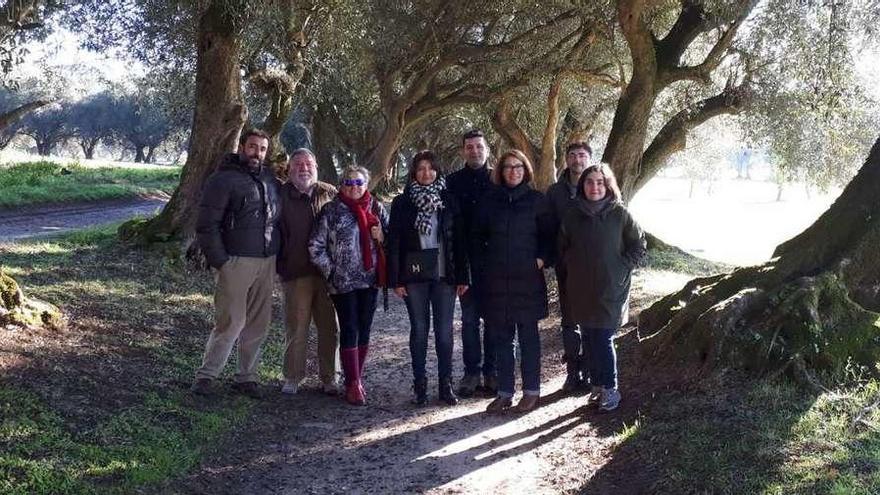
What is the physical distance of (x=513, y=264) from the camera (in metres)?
6.41

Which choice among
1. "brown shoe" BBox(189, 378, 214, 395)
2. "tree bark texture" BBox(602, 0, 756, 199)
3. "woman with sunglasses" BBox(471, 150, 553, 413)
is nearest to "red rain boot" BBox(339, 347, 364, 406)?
"brown shoe" BBox(189, 378, 214, 395)

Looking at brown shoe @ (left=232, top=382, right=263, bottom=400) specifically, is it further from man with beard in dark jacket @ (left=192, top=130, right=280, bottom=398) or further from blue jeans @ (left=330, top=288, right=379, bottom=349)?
blue jeans @ (left=330, top=288, right=379, bottom=349)

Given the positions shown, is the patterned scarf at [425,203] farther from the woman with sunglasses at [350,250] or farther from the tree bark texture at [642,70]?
the tree bark texture at [642,70]

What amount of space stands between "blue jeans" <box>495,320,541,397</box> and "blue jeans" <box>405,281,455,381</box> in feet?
1.75

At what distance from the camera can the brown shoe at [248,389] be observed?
6898 mm

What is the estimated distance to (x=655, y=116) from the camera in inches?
787

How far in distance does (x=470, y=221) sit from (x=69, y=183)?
80.6 feet

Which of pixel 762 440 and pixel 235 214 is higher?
pixel 235 214

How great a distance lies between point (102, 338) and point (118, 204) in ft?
67.7

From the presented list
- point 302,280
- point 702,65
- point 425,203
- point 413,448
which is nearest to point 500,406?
point 413,448

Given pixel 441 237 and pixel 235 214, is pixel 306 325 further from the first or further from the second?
pixel 441 237

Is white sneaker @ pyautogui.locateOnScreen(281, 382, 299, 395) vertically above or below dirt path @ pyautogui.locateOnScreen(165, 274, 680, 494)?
above

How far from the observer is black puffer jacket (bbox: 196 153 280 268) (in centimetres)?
634

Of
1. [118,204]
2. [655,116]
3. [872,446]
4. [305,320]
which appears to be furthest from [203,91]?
[118,204]
